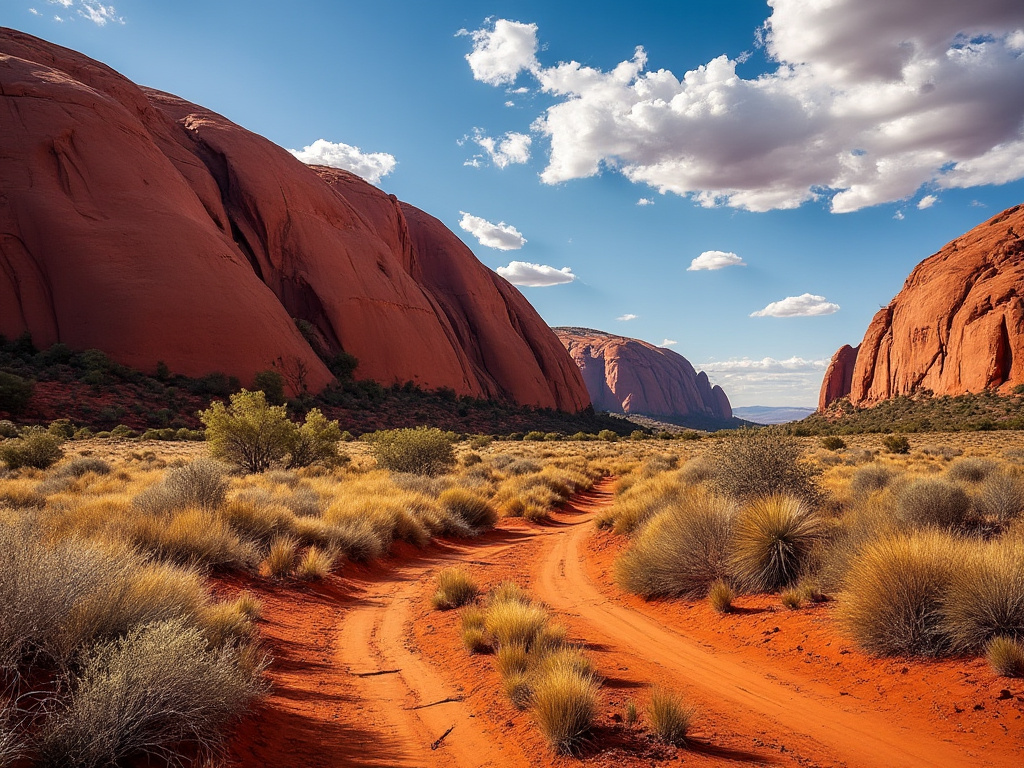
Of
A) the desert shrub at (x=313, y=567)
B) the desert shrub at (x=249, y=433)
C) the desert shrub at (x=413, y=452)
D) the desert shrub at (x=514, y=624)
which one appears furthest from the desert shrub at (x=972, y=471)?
the desert shrub at (x=249, y=433)

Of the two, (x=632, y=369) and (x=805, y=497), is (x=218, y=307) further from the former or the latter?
(x=632, y=369)

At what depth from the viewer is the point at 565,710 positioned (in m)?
3.53

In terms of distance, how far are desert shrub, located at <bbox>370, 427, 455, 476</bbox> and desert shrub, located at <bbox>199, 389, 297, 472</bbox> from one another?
3.14m

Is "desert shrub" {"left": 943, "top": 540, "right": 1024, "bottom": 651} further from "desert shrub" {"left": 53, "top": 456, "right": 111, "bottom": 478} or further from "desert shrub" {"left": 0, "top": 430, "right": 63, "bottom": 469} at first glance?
"desert shrub" {"left": 0, "top": 430, "right": 63, "bottom": 469}

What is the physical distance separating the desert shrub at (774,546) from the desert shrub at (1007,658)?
2293 mm

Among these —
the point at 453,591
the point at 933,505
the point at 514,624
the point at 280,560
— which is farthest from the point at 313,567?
the point at 933,505

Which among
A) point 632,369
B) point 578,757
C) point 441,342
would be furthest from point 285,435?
point 632,369

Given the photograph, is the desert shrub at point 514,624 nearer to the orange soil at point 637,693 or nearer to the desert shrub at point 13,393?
the orange soil at point 637,693

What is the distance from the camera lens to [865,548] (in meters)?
5.25

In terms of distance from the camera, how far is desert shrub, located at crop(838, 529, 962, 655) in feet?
14.7

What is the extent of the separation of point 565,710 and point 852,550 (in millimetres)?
3878

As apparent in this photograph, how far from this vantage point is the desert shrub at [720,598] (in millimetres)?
6082

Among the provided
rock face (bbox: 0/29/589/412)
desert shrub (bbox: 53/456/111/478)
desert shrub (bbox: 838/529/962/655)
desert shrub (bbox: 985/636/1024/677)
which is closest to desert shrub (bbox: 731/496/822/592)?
desert shrub (bbox: 838/529/962/655)

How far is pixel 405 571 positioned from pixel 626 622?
400 cm
